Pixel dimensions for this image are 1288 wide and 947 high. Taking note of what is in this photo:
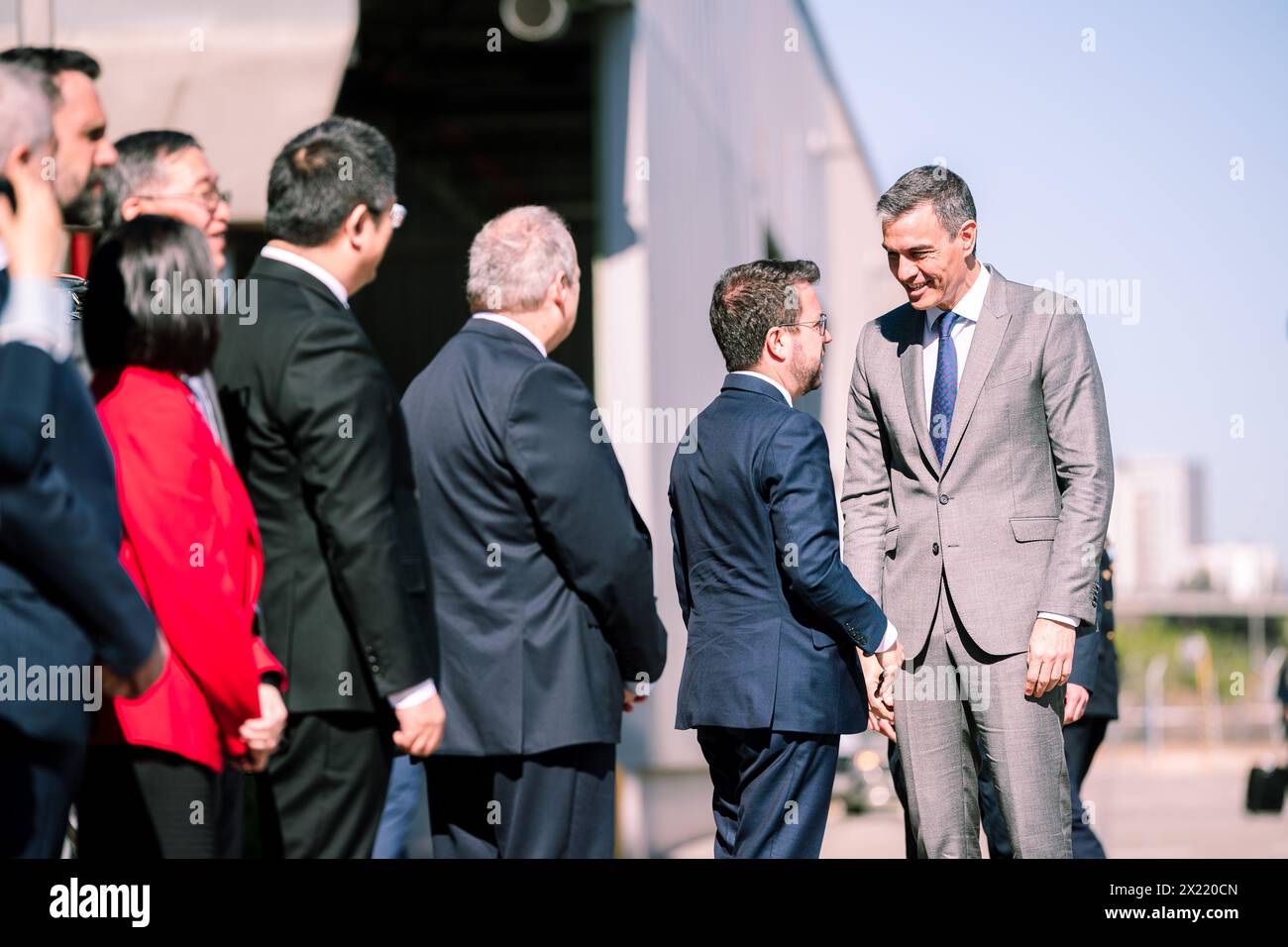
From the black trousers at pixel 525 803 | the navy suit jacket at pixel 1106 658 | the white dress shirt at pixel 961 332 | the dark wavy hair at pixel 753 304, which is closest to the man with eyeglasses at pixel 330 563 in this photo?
the black trousers at pixel 525 803

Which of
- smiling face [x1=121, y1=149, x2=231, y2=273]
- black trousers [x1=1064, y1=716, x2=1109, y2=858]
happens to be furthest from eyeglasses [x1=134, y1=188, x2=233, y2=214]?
black trousers [x1=1064, y1=716, x2=1109, y2=858]

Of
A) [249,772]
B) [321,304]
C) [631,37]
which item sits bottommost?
[249,772]

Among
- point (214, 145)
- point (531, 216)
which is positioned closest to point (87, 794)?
point (531, 216)

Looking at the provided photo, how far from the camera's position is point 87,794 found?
2.81 meters

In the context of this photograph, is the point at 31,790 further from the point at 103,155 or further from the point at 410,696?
the point at 103,155

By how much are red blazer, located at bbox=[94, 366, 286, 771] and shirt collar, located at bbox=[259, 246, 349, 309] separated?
477mm

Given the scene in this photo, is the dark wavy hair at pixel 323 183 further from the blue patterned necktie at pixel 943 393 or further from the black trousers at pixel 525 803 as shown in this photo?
the blue patterned necktie at pixel 943 393

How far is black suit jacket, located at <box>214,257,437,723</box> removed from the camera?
118 inches

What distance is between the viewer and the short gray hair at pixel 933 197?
3.70 meters

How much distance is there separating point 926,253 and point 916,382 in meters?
0.33

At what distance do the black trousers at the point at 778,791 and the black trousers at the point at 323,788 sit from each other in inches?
37.8

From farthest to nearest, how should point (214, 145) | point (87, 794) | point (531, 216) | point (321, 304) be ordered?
point (214, 145)
point (531, 216)
point (321, 304)
point (87, 794)
